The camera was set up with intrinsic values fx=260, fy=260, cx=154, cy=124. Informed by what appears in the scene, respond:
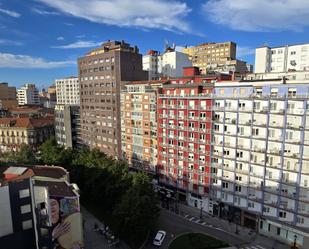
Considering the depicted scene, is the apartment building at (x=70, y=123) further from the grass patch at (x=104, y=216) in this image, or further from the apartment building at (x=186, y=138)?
the apartment building at (x=186, y=138)

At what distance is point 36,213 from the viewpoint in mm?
36625

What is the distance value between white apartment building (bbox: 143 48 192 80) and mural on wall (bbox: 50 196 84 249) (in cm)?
Answer: 7872

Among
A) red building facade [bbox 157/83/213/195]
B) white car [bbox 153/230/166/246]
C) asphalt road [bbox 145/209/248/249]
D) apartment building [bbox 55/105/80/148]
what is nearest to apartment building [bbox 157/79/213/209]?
red building facade [bbox 157/83/213/195]

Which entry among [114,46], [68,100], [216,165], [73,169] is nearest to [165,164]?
[216,165]

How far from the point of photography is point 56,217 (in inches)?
1528

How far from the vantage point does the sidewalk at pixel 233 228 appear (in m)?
49.3

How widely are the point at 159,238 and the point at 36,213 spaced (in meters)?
23.0

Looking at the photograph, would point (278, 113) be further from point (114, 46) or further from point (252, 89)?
point (114, 46)

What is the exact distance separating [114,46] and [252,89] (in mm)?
55273

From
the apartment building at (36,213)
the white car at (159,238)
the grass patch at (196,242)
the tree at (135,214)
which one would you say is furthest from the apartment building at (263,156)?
the apartment building at (36,213)

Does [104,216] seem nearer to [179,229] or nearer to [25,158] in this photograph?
[179,229]

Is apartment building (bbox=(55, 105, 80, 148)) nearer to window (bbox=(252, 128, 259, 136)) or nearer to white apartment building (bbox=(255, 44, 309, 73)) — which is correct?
white apartment building (bbox=(255, 44, 309, 73))

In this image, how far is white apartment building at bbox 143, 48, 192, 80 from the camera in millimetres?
111500

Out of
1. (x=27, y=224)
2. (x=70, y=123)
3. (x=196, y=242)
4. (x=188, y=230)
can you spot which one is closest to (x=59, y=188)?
(x=27, y=224)
